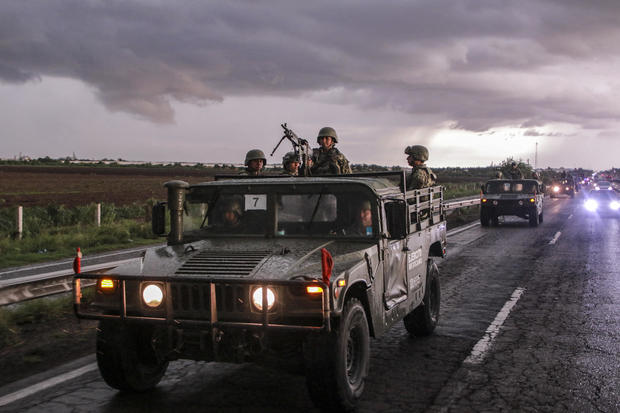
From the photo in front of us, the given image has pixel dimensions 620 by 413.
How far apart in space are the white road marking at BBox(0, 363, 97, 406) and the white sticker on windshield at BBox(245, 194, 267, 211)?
6.94 feet

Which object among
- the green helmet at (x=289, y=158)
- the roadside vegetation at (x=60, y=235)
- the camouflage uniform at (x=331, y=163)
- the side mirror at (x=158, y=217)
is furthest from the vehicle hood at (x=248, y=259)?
the roadside vegetation at (x=60, y=235)

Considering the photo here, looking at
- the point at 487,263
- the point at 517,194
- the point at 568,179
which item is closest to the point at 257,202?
the point at 487,263

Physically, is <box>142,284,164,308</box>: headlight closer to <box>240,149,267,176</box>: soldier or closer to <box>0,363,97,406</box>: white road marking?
<box>0,363,97,406</box>: white road marking

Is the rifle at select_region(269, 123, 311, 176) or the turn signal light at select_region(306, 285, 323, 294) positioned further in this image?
the rifle at select_region(269, 123, 311, 176)

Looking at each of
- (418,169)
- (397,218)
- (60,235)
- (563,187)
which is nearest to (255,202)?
(397,218)

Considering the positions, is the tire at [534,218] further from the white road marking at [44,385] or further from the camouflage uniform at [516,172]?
the white road marking at [44,385]

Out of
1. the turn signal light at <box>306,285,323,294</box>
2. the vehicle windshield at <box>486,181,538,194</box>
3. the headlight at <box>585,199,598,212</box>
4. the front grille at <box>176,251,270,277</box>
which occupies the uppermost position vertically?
the vehicle windshield at <box>486,181,538,194</box>

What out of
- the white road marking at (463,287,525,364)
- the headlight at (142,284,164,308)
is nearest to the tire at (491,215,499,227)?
the white road marking at (463,287,525,364)

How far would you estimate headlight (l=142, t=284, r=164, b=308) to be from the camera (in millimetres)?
4465

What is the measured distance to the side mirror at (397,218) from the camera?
Answer: 5.25 meters

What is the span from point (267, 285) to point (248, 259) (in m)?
0.58

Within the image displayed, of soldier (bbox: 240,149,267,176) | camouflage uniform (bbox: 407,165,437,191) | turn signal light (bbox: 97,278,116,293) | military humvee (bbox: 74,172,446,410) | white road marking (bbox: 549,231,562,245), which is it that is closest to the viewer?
military humvee (bbox: 74,172,446,410)

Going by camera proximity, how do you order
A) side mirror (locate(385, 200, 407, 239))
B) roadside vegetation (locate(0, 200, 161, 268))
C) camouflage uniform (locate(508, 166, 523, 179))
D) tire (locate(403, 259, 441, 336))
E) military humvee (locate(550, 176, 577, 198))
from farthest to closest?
1. military humvee (locate(550, 176, 577, 198))
2. camouflage uniform (locate(508, 166, 523, 179))
3. roadside vegetation (locate(0, 200, 161, 268))
4. tire (locate(403, 259, 441, 336))
5. side mirror (locate(385, 200, 407, 239))

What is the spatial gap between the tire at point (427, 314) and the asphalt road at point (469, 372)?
13cm
